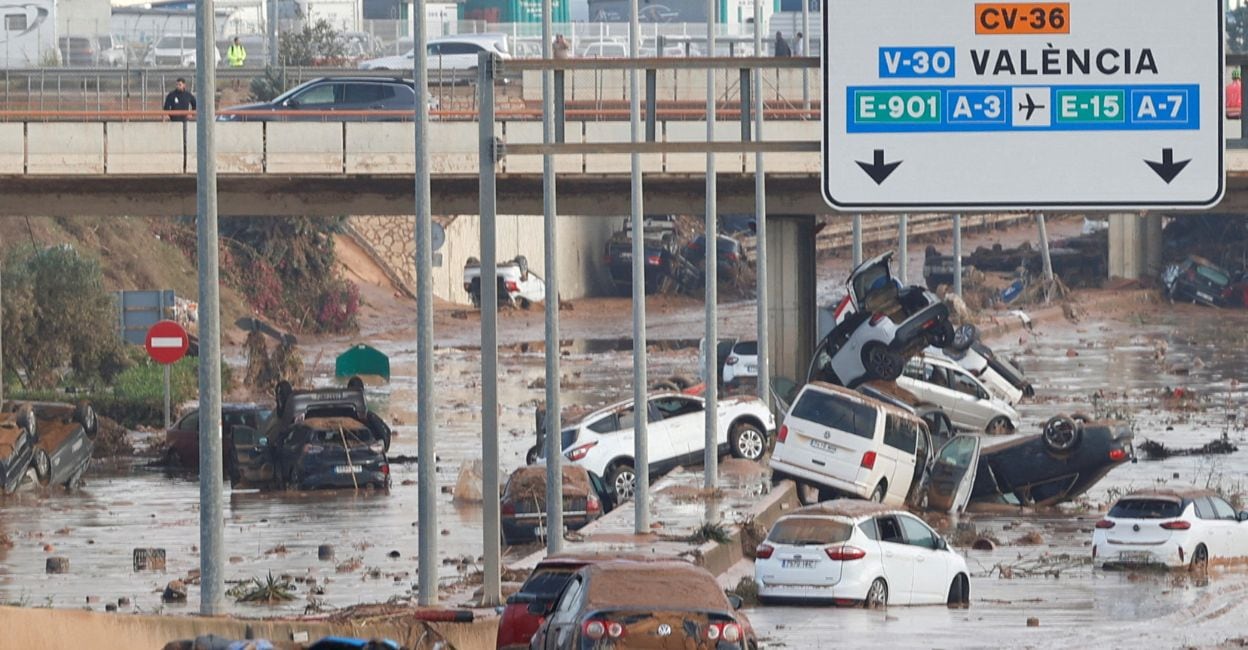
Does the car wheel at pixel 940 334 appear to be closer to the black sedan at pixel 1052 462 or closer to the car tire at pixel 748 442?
the car tire at pixel 748 442

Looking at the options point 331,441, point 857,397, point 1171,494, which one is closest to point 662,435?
point 857,397

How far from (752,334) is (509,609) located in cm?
6805

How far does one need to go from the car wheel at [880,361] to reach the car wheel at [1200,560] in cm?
1501

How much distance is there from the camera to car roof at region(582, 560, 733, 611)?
17094mm

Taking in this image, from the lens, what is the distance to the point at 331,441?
4328cm

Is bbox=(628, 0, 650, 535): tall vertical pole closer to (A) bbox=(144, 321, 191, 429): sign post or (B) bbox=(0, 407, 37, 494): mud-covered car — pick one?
(B) bbox=(0, 407, 37, 494): mud-covered car

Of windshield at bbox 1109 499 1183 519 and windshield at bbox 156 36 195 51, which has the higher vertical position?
windshield at bbox 156 36 195 51

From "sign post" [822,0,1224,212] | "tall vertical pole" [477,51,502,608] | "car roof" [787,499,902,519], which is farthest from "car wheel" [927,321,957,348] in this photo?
"sign post" [822,0,1224,212]

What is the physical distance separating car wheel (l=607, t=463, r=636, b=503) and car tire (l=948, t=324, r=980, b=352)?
528 inches

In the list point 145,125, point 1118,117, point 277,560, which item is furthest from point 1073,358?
point 1118,117

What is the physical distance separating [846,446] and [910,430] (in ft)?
4.98

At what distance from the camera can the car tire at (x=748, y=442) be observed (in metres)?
43.8

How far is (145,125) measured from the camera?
4569 centimetres

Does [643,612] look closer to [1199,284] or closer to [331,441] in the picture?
[331,441]
